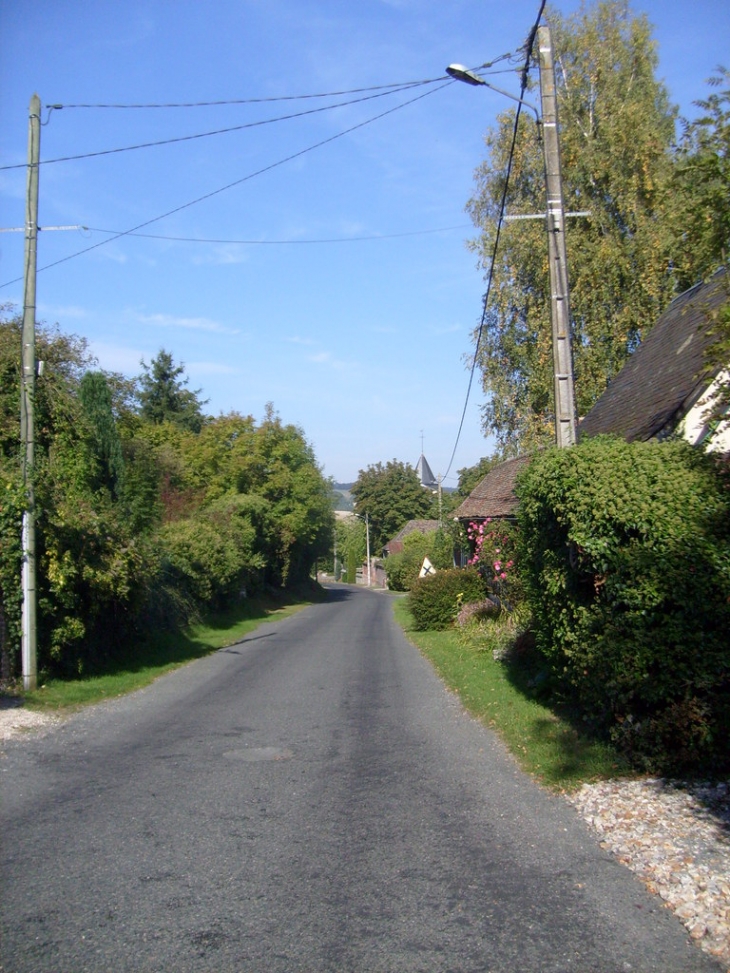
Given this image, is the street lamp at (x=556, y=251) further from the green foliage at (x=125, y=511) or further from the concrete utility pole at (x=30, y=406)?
the green foliage at (x=125, y=511)

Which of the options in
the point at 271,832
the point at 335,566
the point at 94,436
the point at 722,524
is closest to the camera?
the point at 271,832

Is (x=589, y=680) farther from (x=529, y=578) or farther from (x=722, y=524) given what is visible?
(x=529, y=578)

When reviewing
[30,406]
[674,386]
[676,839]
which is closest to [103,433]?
[30,406]

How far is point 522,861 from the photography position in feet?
18.7

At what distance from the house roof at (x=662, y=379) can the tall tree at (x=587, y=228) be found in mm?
6243

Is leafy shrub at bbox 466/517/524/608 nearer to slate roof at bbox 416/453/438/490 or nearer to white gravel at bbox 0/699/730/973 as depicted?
white gravel at bbox 0/699/730/973

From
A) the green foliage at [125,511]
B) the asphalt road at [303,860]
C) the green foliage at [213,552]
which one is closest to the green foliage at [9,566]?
the green foliage at [125,511]

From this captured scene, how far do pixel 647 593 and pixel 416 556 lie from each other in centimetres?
5405

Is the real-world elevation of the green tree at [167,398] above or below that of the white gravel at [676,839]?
above

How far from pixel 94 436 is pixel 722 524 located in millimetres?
19155

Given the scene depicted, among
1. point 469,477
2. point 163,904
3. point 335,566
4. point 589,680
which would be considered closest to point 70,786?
point 163,904

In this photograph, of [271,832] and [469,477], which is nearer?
[271,832]

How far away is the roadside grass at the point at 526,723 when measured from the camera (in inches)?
303

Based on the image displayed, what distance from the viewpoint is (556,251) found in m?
10.7
